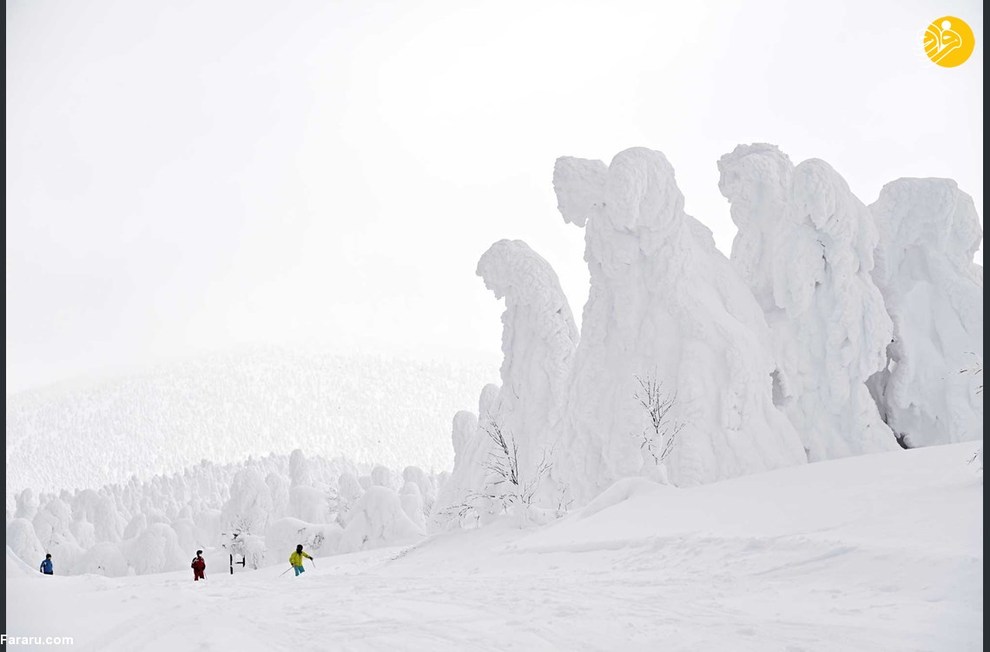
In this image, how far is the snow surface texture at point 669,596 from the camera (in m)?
7.20

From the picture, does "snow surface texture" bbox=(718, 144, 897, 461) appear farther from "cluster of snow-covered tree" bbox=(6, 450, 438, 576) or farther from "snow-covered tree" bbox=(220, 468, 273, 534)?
"snow-covered tree" bbox=(220, 468, 273, 534)

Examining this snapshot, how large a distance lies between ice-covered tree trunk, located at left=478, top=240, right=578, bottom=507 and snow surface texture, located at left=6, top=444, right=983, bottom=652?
19.4 meters

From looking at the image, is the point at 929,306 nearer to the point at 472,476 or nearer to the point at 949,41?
the point at 472,476

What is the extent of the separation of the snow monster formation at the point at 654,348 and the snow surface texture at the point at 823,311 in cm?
199

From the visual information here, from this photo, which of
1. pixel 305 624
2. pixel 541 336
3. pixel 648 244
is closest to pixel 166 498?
pixel 541 336

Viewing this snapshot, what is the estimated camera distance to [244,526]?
5875cm

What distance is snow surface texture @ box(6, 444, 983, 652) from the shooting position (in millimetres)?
7195

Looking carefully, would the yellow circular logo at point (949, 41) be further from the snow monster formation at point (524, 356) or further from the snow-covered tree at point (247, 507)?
the snow-covered tree at point (247, 507)

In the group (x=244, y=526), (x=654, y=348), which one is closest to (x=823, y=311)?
(x=654, y=348)

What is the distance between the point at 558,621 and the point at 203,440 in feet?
648

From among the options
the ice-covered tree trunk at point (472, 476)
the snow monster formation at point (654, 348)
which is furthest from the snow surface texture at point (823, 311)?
the ice-covered tree trunk at point (472, 476)

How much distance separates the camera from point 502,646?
277 inches

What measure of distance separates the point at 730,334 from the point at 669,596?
2008 centimetres

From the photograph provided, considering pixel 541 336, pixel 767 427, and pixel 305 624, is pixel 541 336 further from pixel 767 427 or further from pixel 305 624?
pixel 305 624
